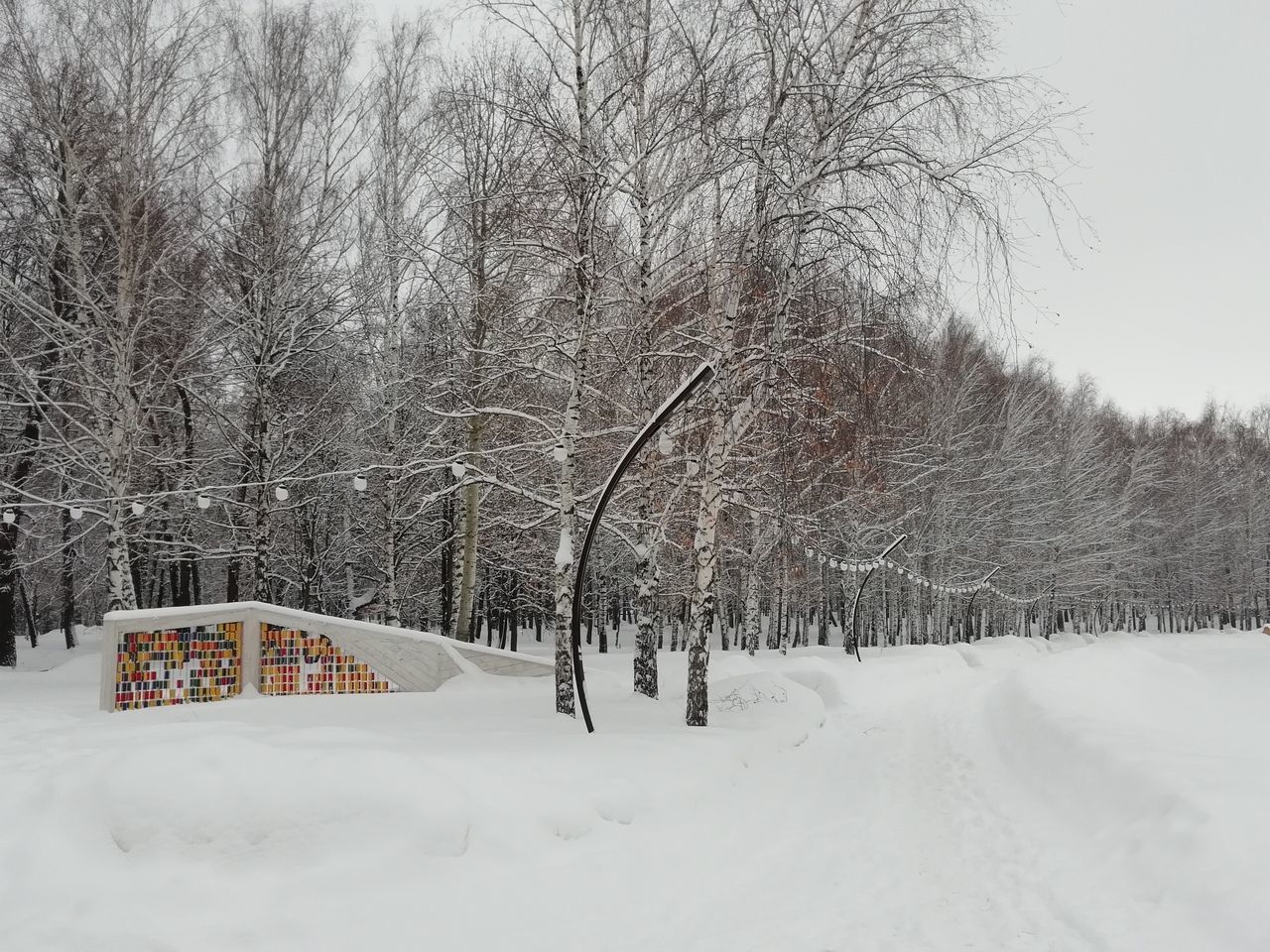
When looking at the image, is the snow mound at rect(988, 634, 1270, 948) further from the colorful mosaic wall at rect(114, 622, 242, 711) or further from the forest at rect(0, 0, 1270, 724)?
the colorful mosaic wall at rect(114, 622, 242, 711)

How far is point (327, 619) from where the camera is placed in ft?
44.8

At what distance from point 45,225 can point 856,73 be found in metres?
14.8

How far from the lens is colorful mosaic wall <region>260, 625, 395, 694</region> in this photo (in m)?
13.2

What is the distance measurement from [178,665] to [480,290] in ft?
25.7

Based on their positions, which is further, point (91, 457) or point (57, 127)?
point (91, 457)

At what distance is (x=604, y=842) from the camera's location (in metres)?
6.25

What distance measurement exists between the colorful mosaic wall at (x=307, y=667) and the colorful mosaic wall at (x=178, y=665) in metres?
0.46

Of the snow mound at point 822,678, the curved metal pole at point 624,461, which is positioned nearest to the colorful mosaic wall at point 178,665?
the curved metal pole at point 624,461

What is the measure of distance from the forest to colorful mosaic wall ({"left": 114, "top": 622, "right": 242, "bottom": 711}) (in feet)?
8.34

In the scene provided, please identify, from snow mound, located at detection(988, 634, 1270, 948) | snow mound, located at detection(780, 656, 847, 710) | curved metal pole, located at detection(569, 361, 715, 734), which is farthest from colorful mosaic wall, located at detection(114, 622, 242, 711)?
snow mound, located at detection(988, 634, 1270, 948)

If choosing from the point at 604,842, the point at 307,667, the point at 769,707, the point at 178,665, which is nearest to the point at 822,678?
the point at 769,707

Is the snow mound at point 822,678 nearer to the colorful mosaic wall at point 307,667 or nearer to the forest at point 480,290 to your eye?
the forest at point 480,290

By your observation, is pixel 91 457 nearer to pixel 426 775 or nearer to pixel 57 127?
pixel 57 127

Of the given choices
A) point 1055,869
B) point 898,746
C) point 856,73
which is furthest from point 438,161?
point 1055,869
